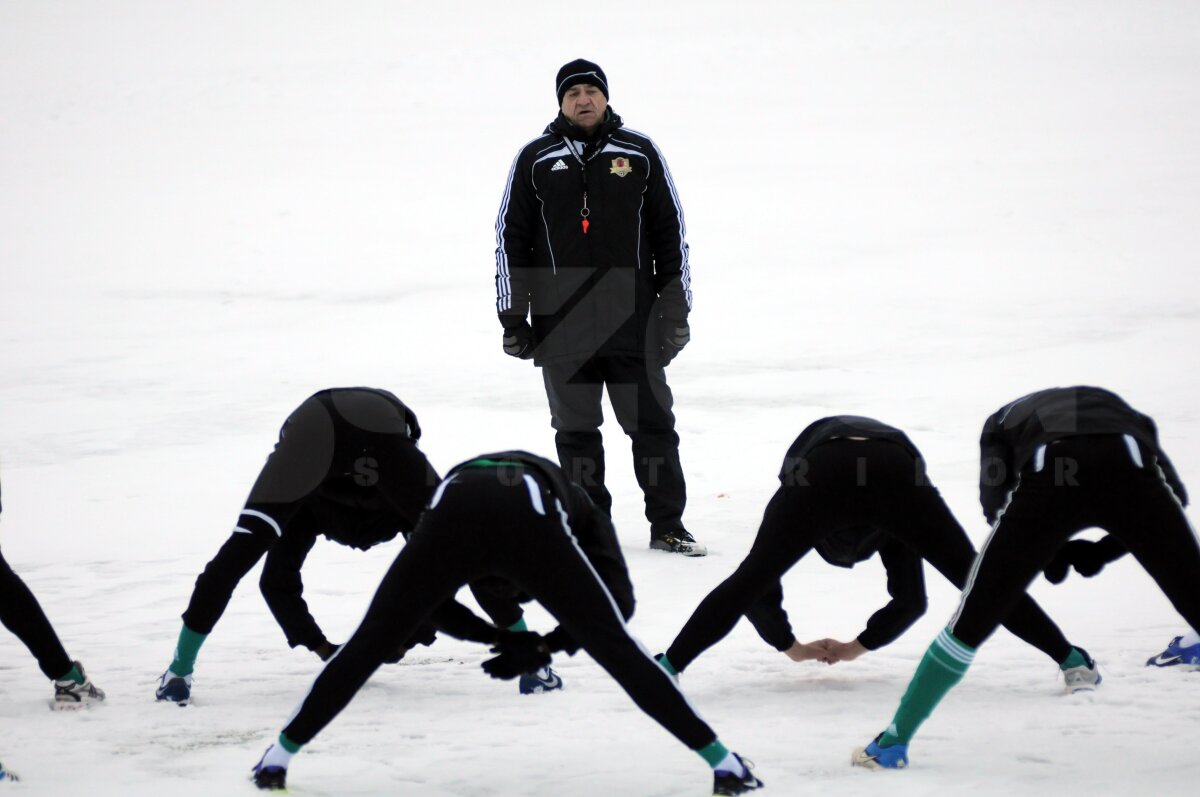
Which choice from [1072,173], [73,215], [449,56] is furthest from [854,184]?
[449,56]

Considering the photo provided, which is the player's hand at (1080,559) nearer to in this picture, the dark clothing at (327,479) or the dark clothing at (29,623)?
the dark clothing at (327,479)

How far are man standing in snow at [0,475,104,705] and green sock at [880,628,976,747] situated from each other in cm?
252

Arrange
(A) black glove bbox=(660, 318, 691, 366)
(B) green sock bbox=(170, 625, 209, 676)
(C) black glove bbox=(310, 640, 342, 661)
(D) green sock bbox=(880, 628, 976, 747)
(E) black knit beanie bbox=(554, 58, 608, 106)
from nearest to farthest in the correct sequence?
(D) green sock bbox=(880, 628, 976, 747)
(B) green sock bbox=(170, 625, 209, 676)
(C) black glove bbox=(310, 640, 342, 661)
(E) black knit beanie bbox=(554, 58, 608, 106)
(A) black glove bbox=(660, 318, 691, 366)

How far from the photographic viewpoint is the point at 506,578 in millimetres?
3750

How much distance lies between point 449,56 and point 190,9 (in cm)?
683

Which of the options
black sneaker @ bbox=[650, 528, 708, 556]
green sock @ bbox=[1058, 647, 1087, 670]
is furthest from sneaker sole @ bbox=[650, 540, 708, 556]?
green sock @ bbox=[1058, 647, 1087, 670]

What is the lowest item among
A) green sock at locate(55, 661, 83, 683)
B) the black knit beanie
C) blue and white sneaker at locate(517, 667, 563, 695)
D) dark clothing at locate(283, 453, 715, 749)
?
blue and white sneaker at locate(517, 667, 563, 695)

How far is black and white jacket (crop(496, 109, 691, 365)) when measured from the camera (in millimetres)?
6430

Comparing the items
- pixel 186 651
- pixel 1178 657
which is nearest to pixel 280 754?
pixel 186 651

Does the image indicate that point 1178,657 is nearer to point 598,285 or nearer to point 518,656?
point 518,656

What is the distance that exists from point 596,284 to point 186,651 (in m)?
2.55

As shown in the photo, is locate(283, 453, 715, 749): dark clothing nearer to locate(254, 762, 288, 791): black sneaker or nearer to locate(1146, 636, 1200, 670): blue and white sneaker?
locate(254, 762, 288, 791): black sneaker

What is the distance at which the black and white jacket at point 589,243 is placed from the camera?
6.43 metres

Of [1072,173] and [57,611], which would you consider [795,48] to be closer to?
[1072,173]
